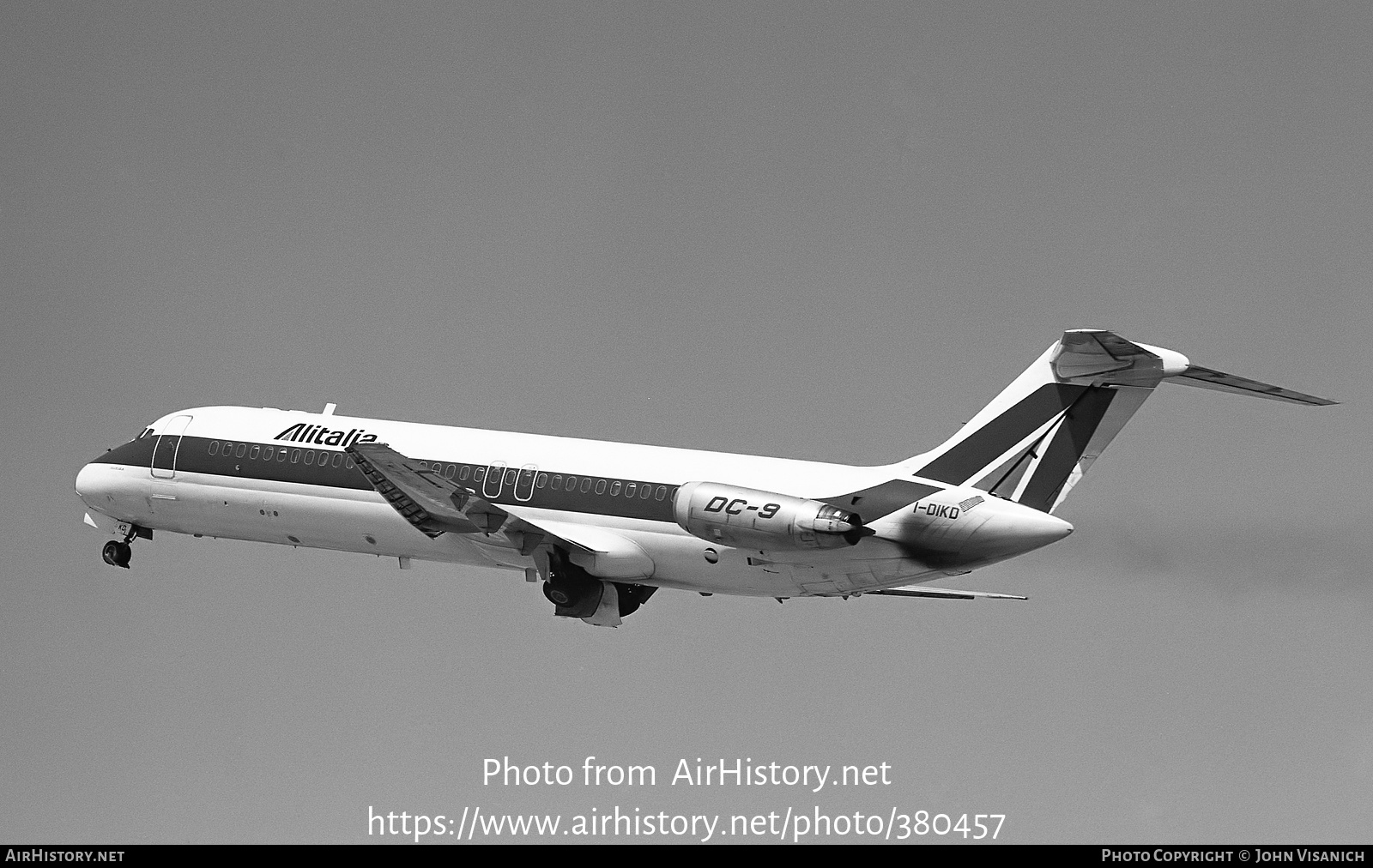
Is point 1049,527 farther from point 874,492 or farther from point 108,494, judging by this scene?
point 108,494

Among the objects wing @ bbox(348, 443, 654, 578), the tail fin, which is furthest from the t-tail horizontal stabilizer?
wing @ bbox(348, 443, 654, 578)

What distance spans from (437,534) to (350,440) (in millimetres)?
4271

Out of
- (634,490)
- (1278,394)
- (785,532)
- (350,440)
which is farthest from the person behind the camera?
(350,440)

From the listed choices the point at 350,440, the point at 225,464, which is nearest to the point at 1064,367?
the point at 350,440

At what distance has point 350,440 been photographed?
42.8 metres

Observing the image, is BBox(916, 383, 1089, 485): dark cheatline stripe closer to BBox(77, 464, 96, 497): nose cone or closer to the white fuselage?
the white fuselage

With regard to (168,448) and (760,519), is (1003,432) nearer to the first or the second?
(760,519)

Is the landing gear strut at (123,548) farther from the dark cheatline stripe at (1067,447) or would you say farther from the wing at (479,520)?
the dark cheatline stripe at (1067,447)

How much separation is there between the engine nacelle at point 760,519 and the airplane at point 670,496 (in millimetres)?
32

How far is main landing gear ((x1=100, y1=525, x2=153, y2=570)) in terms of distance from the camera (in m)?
46.8

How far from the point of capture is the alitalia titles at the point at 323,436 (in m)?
42.8

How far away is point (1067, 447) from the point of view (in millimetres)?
37312

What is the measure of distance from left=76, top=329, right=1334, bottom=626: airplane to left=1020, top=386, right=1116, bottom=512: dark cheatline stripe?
0.11ft

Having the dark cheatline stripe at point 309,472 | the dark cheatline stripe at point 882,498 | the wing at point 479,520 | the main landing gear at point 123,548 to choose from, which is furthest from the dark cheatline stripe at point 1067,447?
the main landing gear at point 123,548
